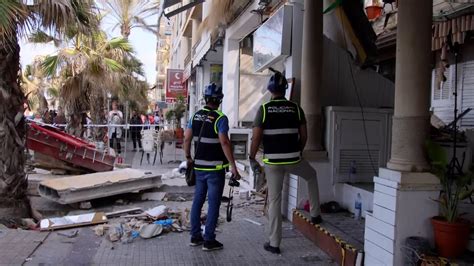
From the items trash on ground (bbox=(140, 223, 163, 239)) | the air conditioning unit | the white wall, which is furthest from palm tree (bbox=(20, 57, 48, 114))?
the air conditioning unit

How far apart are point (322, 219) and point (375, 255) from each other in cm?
161

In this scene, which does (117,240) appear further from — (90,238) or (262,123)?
(262,123)

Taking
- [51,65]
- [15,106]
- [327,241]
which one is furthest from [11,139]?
[51,65]

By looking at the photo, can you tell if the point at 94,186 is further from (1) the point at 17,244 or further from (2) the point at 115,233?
(1) the point at 17,244

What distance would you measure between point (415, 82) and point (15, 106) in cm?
573

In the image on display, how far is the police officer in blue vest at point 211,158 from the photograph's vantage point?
17.8ft

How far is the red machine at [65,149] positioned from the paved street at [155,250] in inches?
169

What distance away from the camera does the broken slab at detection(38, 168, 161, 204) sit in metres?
7.75

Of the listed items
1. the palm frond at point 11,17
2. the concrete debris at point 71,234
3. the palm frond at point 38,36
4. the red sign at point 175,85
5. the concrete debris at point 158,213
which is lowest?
the concrete debris at point 71,234

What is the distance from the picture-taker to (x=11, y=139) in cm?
698

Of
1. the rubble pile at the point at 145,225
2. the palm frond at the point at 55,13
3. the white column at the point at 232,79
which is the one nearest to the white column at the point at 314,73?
the rubble pile at the point at 145,225

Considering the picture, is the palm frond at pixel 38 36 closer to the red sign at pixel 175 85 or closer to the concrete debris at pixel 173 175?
the concrete debris at pixel 173 175

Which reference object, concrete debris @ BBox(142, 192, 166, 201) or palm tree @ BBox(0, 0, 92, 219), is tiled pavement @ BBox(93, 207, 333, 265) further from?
concrete debris @ BBox(142, 192, 166, 201)

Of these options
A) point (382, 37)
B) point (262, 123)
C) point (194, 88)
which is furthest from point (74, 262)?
point (194, 88)
